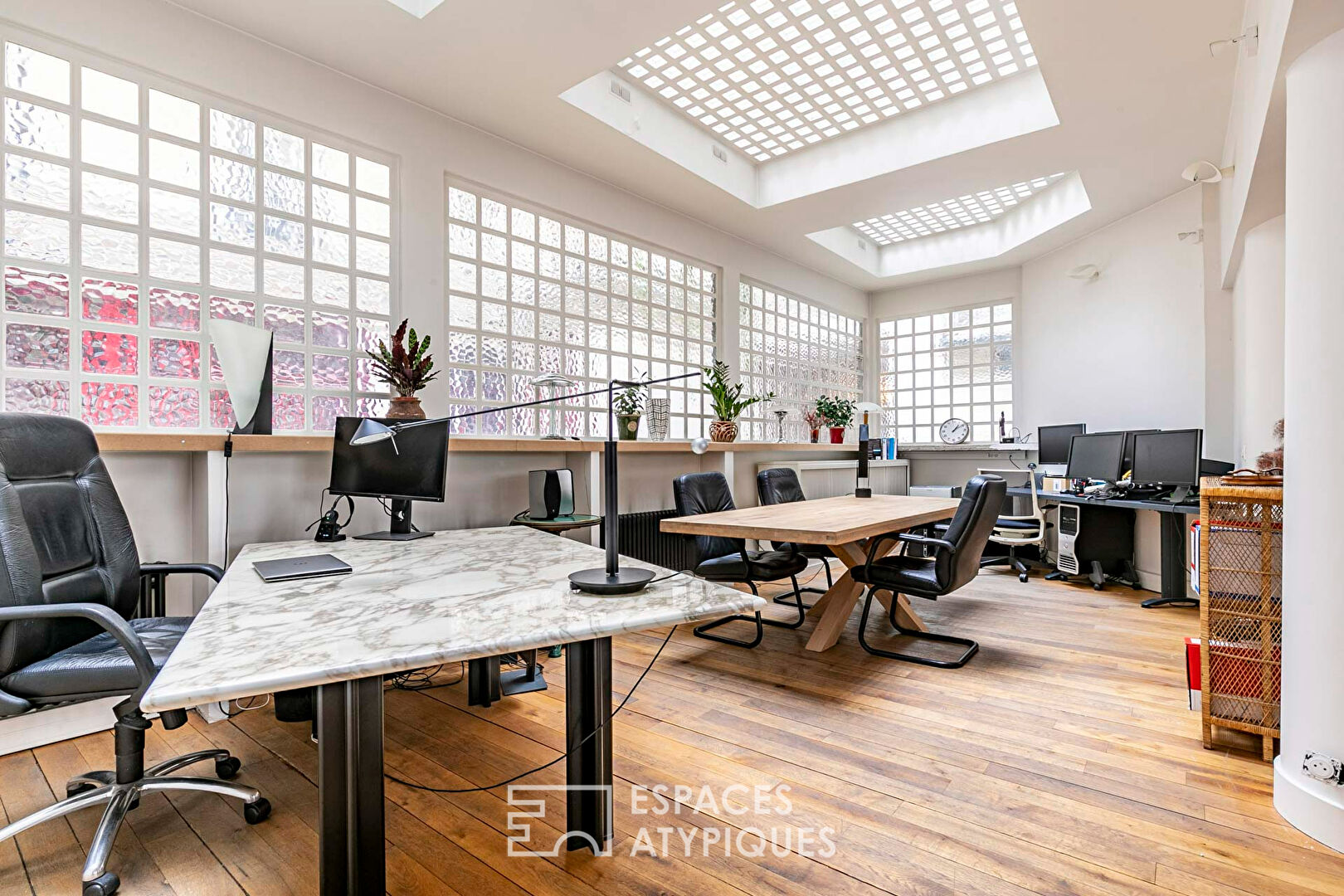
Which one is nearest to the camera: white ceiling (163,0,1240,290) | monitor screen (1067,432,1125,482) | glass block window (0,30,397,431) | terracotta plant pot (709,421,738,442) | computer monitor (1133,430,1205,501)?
glass block window (0,30,397,431)

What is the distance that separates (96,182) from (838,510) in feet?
12.5

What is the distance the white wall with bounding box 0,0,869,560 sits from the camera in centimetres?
262

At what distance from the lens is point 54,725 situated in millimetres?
2291

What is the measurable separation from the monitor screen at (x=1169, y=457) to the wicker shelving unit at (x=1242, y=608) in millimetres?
2435

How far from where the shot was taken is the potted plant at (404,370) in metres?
3.23

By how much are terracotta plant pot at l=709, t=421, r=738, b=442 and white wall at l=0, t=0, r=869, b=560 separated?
1.81 feet

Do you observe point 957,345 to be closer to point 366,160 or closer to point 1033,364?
point 1033,364

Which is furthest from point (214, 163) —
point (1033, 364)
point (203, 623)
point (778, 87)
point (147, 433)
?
point (1033, 364)

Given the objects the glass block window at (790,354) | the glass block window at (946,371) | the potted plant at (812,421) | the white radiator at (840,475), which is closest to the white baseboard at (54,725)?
the white radiator at (840,475)

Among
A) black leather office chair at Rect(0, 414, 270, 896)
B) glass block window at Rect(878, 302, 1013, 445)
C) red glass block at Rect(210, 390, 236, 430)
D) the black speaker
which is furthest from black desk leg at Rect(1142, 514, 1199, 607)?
red glass block at Rect(210, 390, 236, 430)

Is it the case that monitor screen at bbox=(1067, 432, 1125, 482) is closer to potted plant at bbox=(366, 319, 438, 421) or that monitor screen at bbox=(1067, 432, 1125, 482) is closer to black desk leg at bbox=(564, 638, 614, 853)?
black desk leg at bbox=(564, 638, 614, 853)

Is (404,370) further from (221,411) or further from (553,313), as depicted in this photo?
(553,313)

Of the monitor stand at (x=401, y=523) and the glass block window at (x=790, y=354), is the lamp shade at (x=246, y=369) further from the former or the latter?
the glass block window at (x=790, y=354)

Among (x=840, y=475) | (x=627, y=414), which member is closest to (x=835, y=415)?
(x=840, y=475)
